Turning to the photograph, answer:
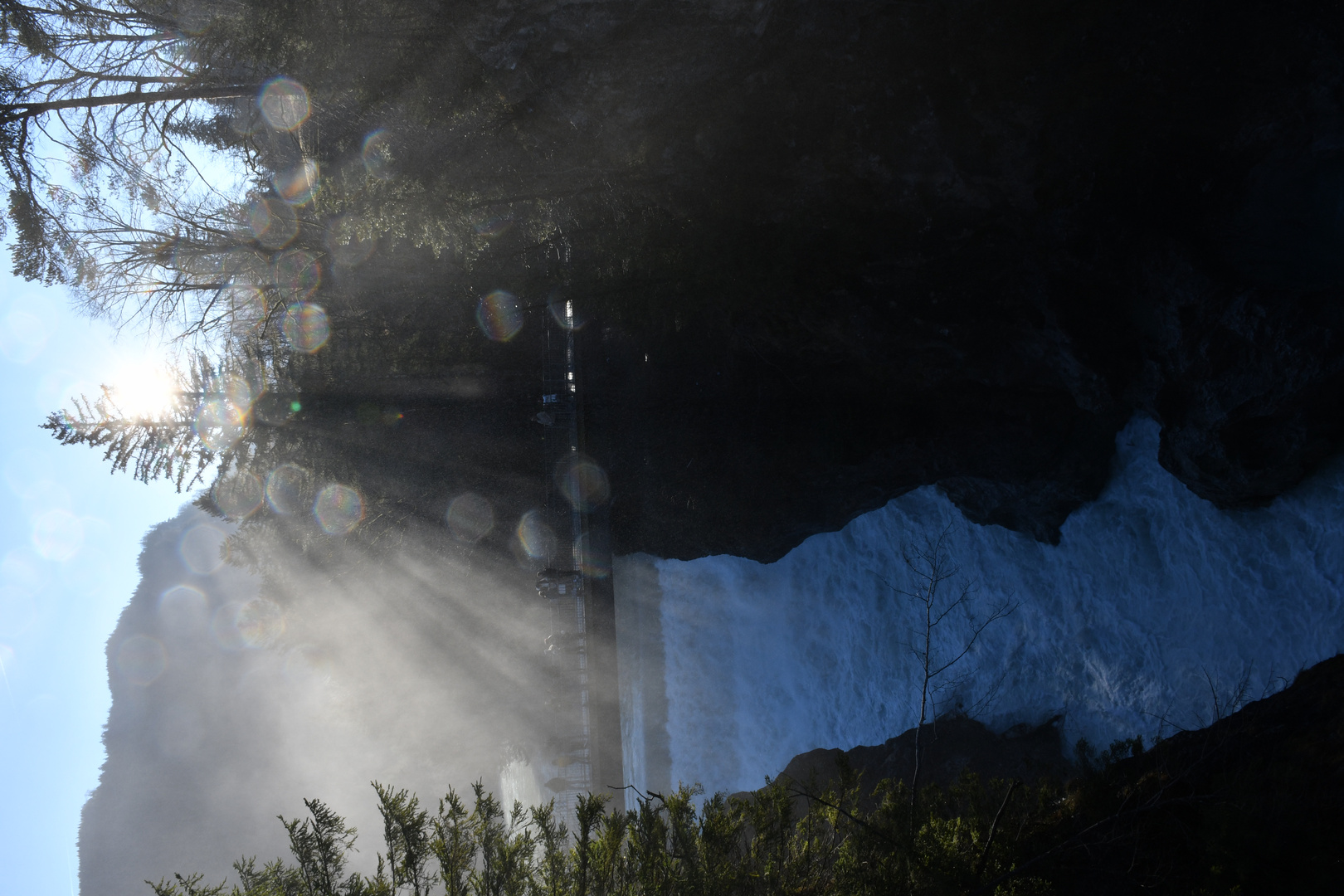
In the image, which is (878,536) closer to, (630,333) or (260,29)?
(630,333)

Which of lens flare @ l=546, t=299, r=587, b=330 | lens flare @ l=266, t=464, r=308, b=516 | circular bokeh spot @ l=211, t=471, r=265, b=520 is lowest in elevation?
lens flare @ l=266, t=464, r=308, b=516

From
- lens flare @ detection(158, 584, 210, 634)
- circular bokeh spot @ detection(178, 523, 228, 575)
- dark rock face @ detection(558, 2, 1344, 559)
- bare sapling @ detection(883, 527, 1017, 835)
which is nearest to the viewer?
dark rock face @ detection(558, 2, 1344, 559)

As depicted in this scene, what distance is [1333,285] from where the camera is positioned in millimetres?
4691

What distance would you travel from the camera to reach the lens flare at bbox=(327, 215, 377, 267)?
25.9ft

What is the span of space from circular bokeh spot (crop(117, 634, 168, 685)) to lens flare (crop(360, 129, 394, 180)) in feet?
107

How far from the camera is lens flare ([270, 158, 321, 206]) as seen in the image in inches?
314

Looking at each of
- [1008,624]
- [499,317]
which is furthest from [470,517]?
[1008,624]

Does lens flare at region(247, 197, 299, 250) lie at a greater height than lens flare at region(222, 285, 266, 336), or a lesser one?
greater

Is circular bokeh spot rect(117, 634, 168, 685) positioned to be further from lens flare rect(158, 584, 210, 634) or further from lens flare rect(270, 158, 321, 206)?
lens flare rect(270, 158, 321, 206)

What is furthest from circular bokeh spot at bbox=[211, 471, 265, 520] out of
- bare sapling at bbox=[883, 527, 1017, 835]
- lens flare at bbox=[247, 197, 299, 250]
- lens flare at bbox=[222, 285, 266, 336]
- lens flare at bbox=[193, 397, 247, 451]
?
bare sapling at bbox=[883, 527, 1017, 835]

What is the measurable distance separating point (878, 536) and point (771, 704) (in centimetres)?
298

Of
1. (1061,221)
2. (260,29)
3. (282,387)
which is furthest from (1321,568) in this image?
(282,387)

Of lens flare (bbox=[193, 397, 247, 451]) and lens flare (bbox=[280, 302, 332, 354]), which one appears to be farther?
lens flare (bbox=[193, 397, 247, 451])

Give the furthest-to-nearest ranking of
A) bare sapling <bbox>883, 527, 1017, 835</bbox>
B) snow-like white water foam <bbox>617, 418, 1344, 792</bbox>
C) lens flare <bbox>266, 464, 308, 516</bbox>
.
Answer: lens flare <bbox>266, 464, 308, 516</bbox> → bare sapling <bbox>883, 527, 1017, 835</bbox> → snow-like white water foam <bbox>617, 418, 1344, 792</bbox>
